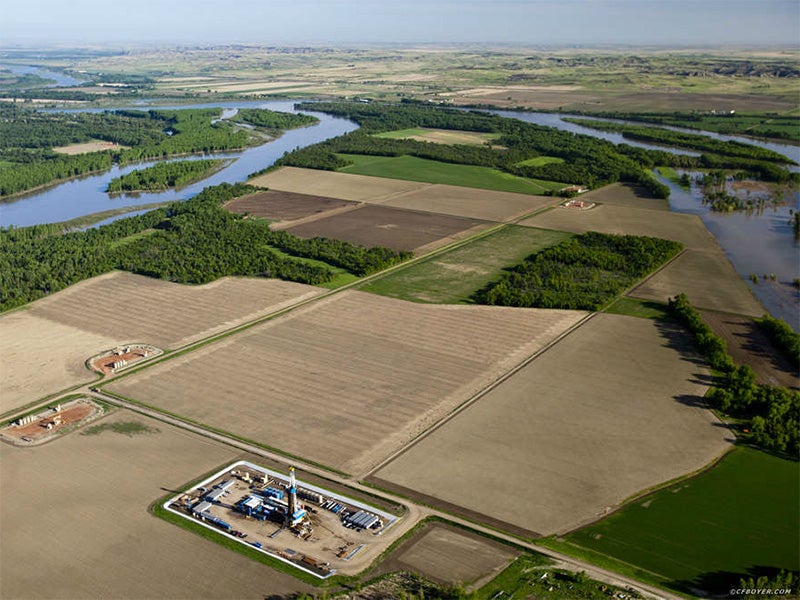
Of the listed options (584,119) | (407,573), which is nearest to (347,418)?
(407,573)

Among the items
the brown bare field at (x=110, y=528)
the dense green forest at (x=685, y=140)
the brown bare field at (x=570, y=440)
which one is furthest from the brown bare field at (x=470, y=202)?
the brown bare field at (x=110, y=528)

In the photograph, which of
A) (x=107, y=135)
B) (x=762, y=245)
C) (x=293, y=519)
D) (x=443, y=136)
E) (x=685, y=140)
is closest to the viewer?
(x=293, y=519)

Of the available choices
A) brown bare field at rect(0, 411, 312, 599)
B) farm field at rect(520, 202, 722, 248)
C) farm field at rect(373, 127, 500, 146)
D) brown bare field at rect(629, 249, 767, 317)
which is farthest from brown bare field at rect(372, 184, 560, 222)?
brown bare field at rect(0, 411, 312, 599)

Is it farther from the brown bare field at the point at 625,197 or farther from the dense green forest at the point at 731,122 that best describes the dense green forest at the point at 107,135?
the dense green forest at the point at 731,122

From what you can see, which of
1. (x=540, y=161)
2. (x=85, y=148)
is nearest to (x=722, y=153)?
(x=540, y=161)

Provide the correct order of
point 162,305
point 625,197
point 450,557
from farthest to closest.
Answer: point 625,197 < point 162,305 < point 450,557

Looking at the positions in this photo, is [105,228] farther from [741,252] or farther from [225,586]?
[741,252]

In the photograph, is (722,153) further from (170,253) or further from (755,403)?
(170,253)
